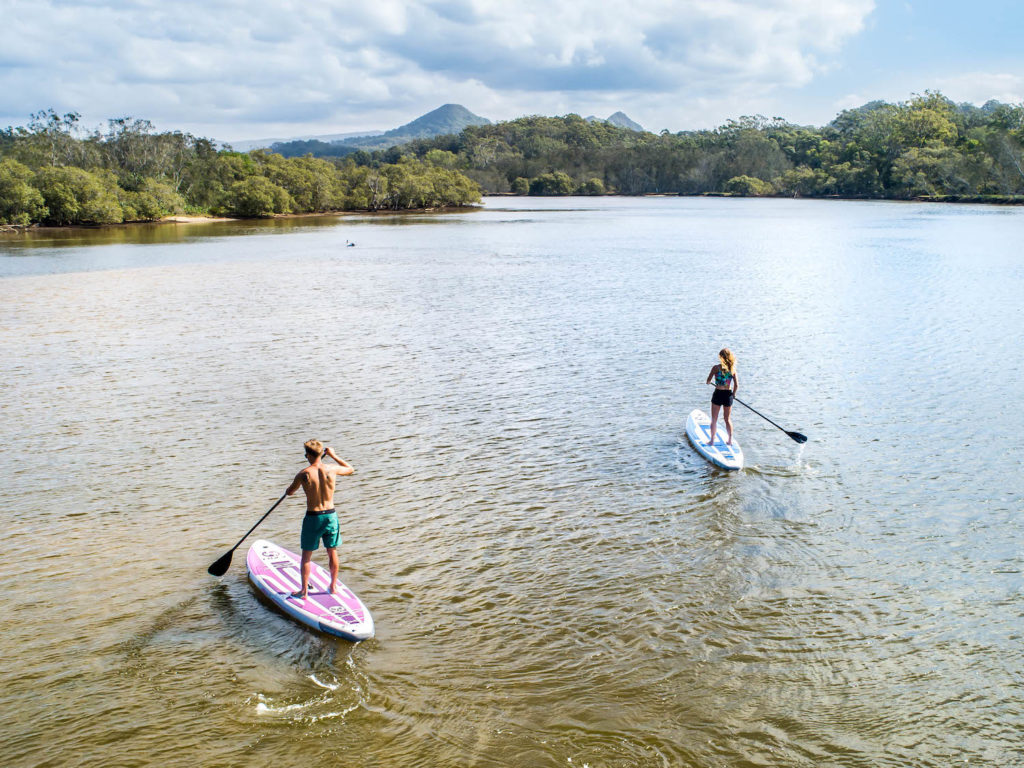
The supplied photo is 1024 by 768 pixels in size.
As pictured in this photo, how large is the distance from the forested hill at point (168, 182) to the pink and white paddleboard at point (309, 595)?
304ft

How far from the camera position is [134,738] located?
7461 millimetres

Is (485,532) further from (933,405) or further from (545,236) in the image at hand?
(545,236)

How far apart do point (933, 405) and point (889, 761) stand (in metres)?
13.5

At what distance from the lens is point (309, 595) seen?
9672mm

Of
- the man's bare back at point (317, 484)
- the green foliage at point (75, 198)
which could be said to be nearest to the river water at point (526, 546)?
the man's bare back at point (317, 484)

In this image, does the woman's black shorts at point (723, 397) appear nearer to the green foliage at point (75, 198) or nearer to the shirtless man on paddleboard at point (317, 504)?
the shirtless man on paddleboard at point (317, 504)

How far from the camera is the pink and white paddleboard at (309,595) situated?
9070 mm

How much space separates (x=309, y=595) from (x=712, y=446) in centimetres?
876

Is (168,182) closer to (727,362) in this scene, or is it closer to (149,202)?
(149,202)

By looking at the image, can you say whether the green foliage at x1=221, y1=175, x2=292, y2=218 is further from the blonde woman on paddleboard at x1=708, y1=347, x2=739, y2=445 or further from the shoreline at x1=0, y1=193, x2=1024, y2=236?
the blonde woman on paddleboard at x1=708, y1=347, x2=739, y2=445

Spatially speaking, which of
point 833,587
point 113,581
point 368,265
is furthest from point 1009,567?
point 368,265

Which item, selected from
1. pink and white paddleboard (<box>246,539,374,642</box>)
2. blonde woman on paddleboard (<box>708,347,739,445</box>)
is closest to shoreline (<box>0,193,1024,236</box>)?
pink and white paddleboard (<box>246,539,374,642</box>)

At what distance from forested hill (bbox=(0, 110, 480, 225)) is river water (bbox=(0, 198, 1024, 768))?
7197 centimetres

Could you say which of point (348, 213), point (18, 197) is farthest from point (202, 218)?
point (18, 197)
